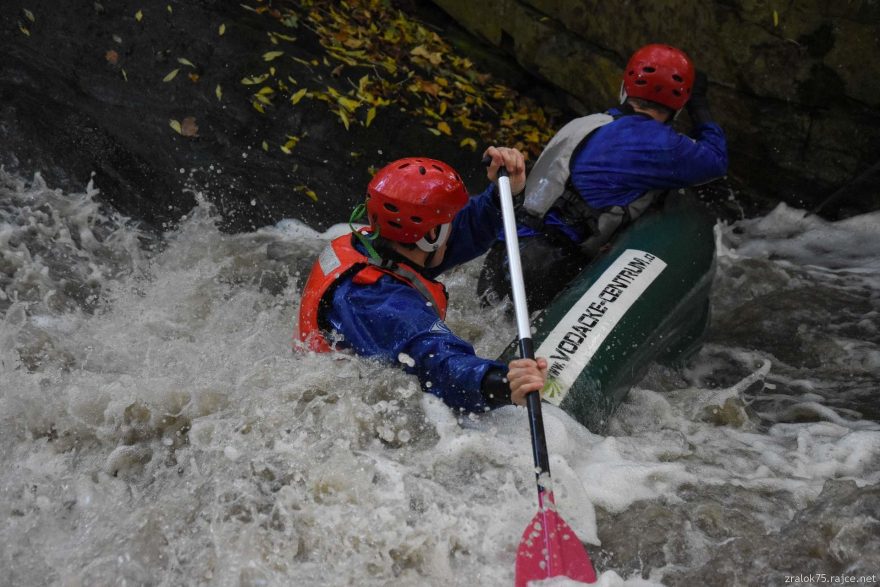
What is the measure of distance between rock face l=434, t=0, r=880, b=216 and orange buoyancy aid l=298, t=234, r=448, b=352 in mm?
3943

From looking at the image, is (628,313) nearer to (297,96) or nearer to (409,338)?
(409,338)

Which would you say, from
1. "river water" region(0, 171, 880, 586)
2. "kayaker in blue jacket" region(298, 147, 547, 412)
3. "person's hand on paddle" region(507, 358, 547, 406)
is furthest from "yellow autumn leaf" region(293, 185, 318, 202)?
"person's hand on paddle" region(507, 358, 547, 406)

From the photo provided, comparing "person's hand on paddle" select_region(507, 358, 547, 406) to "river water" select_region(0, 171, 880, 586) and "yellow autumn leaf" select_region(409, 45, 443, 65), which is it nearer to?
"river water" select_region(0, 171, 880, 586)

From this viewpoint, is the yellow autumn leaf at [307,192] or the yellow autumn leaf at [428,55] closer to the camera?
the yellow autumn leaf at [307,192]

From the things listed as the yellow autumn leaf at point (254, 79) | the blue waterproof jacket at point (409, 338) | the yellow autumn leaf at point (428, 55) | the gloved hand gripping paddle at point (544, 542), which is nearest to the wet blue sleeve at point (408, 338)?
the blue waterproof jacket at point (409, 338)

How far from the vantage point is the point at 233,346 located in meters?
4.05

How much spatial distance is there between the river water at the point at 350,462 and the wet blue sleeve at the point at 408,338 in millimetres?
97

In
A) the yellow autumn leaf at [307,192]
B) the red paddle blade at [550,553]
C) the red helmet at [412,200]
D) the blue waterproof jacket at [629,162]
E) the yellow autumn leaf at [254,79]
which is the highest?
the red helmet at [412,200]

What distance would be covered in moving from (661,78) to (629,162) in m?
0.58

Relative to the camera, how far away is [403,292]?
3307mm

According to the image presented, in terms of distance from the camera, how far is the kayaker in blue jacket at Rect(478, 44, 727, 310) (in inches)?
179

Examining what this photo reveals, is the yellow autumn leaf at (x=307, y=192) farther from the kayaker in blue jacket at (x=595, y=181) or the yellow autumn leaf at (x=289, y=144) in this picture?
the kayaker in blue jacket at (x=595, y=181)

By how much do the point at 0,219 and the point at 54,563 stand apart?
313 cm

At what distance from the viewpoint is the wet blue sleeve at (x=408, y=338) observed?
3076 millimetres
